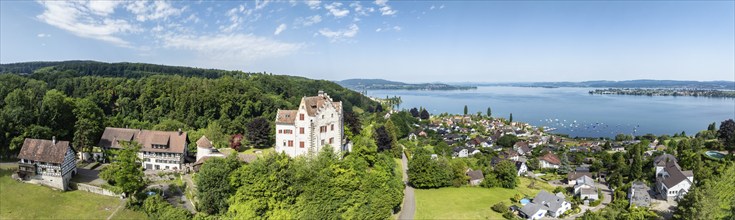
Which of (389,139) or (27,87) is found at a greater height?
(27,87)

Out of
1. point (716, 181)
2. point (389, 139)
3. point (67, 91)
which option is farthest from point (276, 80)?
point (716, 181)

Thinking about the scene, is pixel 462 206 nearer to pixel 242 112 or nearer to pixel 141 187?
pixel 141 187

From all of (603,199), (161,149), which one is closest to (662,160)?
(603,199)

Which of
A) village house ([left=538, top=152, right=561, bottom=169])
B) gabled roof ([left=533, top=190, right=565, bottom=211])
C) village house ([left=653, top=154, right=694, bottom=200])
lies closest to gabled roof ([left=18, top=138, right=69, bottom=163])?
gabled roof ([left=533, top=190, right=565, bottom=211])

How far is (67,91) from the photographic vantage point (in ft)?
206

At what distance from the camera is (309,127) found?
3575cm

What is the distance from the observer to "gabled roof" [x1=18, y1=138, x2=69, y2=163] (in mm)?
33438

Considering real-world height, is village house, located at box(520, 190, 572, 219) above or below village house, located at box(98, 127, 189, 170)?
below

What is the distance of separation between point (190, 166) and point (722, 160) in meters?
65.4

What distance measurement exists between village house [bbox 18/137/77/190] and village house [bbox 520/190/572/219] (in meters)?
41.4

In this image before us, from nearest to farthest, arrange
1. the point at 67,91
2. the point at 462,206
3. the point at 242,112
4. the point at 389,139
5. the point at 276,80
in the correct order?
the point at 462,206, the point at 389,139, the point at 242,112, the point at 67,91, the point at 276,80

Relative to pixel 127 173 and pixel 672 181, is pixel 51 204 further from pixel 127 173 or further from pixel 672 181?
pixel 672 181

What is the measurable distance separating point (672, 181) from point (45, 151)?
6237 centimetres

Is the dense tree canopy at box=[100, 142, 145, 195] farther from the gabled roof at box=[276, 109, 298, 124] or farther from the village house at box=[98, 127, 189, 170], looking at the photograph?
the gabled roof at box=[276, 109, 298, 124]
